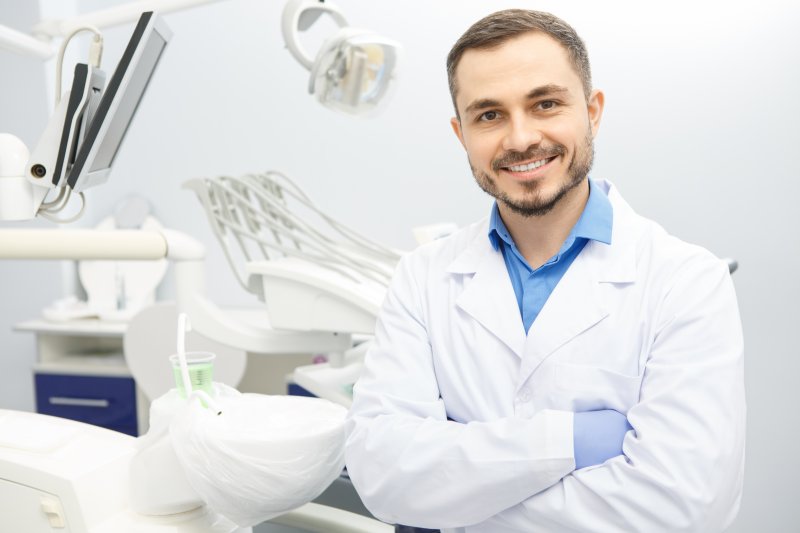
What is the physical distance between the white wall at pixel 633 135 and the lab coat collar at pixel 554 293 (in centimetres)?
152

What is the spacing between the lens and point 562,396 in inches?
38.9

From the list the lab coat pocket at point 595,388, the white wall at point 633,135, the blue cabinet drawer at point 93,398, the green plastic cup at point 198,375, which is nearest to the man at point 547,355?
the lab coat pocket at point 595,388

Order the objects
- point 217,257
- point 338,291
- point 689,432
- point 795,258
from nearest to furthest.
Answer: point 689,432, point 338,291, point 795,258, point 217,257

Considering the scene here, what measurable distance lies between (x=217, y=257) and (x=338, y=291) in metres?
1.80

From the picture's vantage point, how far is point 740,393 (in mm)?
941

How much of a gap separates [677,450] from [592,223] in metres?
0.34

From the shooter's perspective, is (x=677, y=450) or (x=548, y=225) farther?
(x=548, y=225)

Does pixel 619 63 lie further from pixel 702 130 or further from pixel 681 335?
pixel 681 335

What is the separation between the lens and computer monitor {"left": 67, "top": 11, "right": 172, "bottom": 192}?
1.15 m

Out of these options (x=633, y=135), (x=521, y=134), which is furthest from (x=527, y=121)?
(x=633, y=135)

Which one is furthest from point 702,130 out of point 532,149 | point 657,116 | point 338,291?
point 532,149

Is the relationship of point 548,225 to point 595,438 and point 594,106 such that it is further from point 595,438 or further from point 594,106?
point 595,438

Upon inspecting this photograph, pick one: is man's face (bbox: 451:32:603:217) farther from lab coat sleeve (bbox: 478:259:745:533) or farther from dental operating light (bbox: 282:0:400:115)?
dental operating light (bbox: 282:0:400:115)

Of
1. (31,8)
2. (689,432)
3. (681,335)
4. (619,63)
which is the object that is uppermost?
(31,8)
